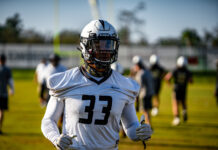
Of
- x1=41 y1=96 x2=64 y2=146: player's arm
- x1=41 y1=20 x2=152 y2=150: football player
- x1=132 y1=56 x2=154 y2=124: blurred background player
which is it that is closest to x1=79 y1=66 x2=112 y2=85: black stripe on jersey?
x1=41 y1=20 x2=152 y2=150: football player

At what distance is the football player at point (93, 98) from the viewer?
9.04ft

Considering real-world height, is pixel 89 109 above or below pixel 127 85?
below

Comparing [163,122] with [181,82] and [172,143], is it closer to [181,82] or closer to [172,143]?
[181,82]

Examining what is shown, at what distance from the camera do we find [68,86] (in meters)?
2.79

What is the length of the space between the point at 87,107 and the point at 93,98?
0.10 m

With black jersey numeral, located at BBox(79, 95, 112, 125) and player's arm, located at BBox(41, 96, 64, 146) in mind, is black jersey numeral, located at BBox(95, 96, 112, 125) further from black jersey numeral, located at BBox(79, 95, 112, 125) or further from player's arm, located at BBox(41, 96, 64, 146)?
player's arm, located at BBox(41, 96, 64, 146)

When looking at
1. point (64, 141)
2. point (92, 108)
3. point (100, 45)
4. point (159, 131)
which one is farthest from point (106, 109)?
point (159, 131)

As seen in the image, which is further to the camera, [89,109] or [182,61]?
[182,61]

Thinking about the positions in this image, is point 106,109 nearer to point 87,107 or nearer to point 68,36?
point 87,107

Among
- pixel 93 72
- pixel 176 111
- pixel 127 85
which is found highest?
pixel 93 72

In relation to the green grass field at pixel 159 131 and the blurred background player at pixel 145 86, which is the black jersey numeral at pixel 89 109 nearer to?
the green grass field at pixel 159 131

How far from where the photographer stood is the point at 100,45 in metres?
2.86

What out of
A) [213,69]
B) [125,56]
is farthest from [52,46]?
[213,69]

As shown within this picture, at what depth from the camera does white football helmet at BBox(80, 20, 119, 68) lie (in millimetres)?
2848
